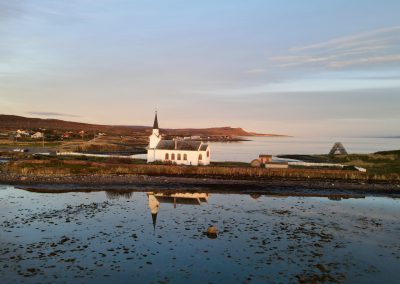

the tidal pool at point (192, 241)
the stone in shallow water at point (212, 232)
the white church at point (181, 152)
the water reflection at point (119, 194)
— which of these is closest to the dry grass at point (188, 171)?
the white church at point (181, 152)

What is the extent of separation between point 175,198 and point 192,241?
50.3ft

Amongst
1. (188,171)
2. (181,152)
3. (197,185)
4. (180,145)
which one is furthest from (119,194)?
(180,145)

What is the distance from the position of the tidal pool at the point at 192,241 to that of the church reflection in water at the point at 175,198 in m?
0.19

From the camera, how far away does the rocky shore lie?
44469mm

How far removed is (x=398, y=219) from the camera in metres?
32.0

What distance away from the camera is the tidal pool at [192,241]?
18.8 metres

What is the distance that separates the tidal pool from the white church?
22.4 m

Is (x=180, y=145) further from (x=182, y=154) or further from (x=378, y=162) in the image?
(x=378, y=162)

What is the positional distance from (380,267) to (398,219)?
44.4 feet

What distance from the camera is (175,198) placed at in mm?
39219

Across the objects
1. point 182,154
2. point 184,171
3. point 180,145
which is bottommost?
point 184,171

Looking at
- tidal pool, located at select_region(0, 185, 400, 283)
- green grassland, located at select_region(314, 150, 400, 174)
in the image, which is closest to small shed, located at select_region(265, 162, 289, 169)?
green grassland, located at select_region(314, 150, 400, 174)

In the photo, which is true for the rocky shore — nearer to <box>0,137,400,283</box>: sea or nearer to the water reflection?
the water reflection

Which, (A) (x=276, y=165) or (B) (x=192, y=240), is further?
(A) (x=276, y=165)
